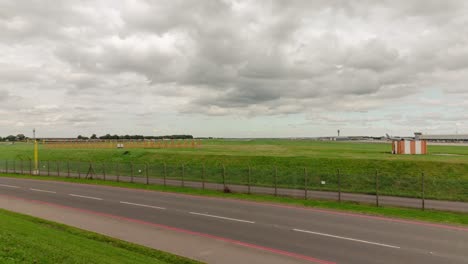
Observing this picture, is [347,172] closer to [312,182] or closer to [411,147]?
[312,182]

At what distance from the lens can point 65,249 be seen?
1128 cm

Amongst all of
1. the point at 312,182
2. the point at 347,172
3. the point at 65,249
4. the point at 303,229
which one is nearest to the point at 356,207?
the point at 303,229

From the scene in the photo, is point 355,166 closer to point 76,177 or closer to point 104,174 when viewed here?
point 104,174

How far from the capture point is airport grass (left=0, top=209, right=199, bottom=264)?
9822 mm

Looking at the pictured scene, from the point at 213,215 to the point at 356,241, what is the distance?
27.4ft

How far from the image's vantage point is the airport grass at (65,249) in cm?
982

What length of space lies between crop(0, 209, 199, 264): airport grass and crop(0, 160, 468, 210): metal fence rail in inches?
608

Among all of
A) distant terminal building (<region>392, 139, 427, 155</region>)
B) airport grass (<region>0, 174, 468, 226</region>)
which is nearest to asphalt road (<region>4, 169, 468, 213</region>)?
airport grass (<region>0, 174, 468, 226</region>)

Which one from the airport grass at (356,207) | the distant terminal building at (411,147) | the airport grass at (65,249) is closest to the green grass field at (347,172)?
the airport grass at (356,207)

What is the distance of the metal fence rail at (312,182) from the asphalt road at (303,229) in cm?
528

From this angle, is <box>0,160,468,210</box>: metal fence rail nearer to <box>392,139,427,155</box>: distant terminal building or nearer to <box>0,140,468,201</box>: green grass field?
<box>0,140,468,201</box>: green grass field

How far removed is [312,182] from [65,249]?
2518 centimetres

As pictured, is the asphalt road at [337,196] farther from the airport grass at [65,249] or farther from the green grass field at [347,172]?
the airport grass at [65,249]

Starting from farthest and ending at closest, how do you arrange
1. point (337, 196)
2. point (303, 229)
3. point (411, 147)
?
point (411, 147), point (337, 196), point (303, 229)
